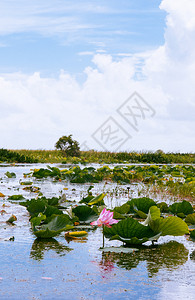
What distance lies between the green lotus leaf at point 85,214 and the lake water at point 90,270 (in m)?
0.53

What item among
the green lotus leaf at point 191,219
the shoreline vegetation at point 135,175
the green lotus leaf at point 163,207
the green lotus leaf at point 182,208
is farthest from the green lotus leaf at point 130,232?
the shoreline vegetation at point 135,175

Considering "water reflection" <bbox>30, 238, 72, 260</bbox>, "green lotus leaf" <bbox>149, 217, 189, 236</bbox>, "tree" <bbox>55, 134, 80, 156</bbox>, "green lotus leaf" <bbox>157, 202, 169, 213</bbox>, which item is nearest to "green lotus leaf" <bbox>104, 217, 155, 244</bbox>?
"green lotus leaf" <bbox>149, 217, 189, 236</bbox>

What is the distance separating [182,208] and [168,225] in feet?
4.54

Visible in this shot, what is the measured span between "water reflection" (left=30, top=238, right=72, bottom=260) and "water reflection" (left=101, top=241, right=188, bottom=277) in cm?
30

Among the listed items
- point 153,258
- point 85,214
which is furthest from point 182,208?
point 153,258

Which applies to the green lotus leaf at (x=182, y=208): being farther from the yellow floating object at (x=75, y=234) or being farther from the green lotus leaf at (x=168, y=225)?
the yellow floating object at (x=75, y=234)

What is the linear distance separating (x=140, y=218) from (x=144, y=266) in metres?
1.75

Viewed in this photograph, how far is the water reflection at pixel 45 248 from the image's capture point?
8.36ft

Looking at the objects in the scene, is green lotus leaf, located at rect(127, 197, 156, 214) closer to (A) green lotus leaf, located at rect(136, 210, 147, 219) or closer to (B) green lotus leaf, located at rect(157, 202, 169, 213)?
(A) green lotus leaf, located at rect(136, 210, 147, 219)

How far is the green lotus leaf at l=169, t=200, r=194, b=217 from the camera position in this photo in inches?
161

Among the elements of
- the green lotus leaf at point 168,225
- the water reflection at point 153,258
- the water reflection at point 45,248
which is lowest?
the water reflection at point 45,248

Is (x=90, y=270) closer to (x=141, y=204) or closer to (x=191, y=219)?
(x=191, y=219)

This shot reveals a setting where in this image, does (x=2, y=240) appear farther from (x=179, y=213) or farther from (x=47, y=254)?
(x=179, y=213)

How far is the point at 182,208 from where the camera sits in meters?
4.13
